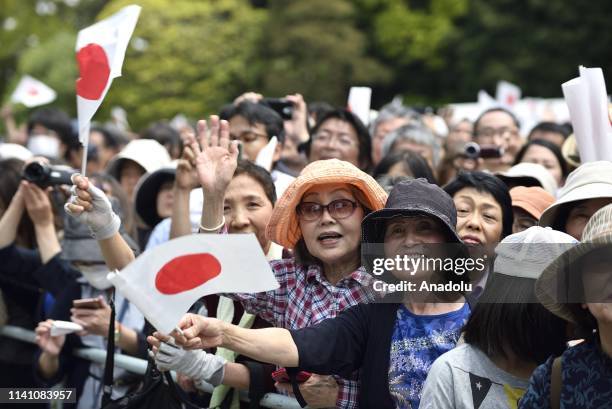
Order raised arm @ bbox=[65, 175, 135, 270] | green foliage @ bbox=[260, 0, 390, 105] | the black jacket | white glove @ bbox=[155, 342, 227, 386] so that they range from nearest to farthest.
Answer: white glove @ bbox=[155, 342, 227, 386]
the black jacket
raised arm @ bbox=[65, 175, 135, 270]
green foliage @ bbox=[260, 0, 390, 105]

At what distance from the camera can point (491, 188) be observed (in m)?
4.29

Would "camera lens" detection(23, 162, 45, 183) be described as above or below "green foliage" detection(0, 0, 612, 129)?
below

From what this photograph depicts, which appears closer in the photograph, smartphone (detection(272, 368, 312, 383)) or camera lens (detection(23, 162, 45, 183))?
smartphone (detection(272, 368, 312, 383))

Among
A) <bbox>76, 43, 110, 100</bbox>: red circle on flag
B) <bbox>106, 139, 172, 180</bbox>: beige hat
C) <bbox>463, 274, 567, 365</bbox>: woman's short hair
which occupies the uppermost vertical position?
<bbox>106, 139, 172, 180</bbox>: beige hat

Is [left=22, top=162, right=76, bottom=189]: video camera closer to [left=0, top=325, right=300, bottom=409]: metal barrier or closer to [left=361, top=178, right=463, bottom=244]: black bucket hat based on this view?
[left=0, top=325, right=300, bottom=409]: metal barrier

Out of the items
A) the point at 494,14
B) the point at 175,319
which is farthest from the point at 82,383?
the point at 494,14

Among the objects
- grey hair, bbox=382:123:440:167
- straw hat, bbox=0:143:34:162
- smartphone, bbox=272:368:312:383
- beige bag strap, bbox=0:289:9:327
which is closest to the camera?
smartphone, bbox=272:368:312:383

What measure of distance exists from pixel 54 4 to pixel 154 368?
48.1 m

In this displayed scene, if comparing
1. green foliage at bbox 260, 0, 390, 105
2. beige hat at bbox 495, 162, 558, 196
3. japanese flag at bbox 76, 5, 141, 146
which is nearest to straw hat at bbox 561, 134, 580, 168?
beige hat at bbox 495, 162, 558, 196

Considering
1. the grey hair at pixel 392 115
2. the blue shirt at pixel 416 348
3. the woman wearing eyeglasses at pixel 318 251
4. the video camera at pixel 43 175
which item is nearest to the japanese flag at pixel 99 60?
the woman wearing eyeglasses at pixel 318 251

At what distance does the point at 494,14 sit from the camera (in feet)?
111

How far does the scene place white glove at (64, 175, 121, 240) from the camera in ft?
12.5

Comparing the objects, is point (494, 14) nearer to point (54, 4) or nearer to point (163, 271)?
point (54, 4)

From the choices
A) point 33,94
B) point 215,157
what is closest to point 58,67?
point 33,94
